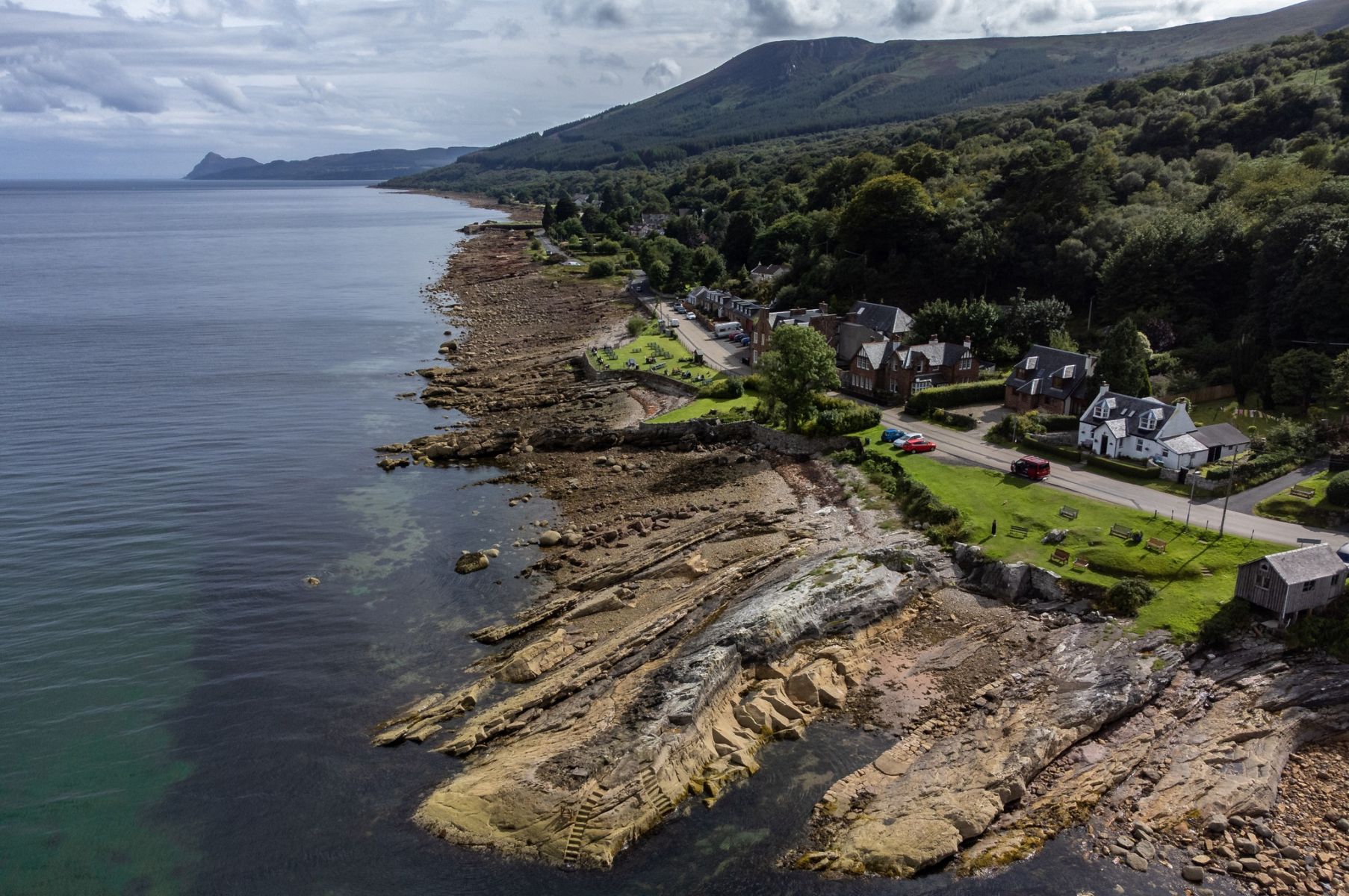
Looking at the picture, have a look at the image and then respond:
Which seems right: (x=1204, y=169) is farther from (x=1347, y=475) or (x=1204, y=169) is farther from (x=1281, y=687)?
(x=1281, y=687)

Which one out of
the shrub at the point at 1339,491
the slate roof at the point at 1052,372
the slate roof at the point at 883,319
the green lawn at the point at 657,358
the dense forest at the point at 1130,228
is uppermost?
the dense forest at the point at 1130,228

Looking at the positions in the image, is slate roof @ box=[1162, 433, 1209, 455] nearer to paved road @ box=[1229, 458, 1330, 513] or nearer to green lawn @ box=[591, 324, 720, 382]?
paved road @ box=[1229, 458, 1330, 513]

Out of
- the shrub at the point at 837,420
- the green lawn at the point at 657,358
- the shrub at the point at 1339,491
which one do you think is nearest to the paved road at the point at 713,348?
the green lawn at the point at 657,358

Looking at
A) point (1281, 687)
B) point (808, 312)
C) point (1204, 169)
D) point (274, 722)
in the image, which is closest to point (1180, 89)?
point (1204, 169)

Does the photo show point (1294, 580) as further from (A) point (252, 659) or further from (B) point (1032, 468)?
(A) point (252, 659)

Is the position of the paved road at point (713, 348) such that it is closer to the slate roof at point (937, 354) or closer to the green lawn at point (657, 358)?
the green lawn at point (657, 358)
